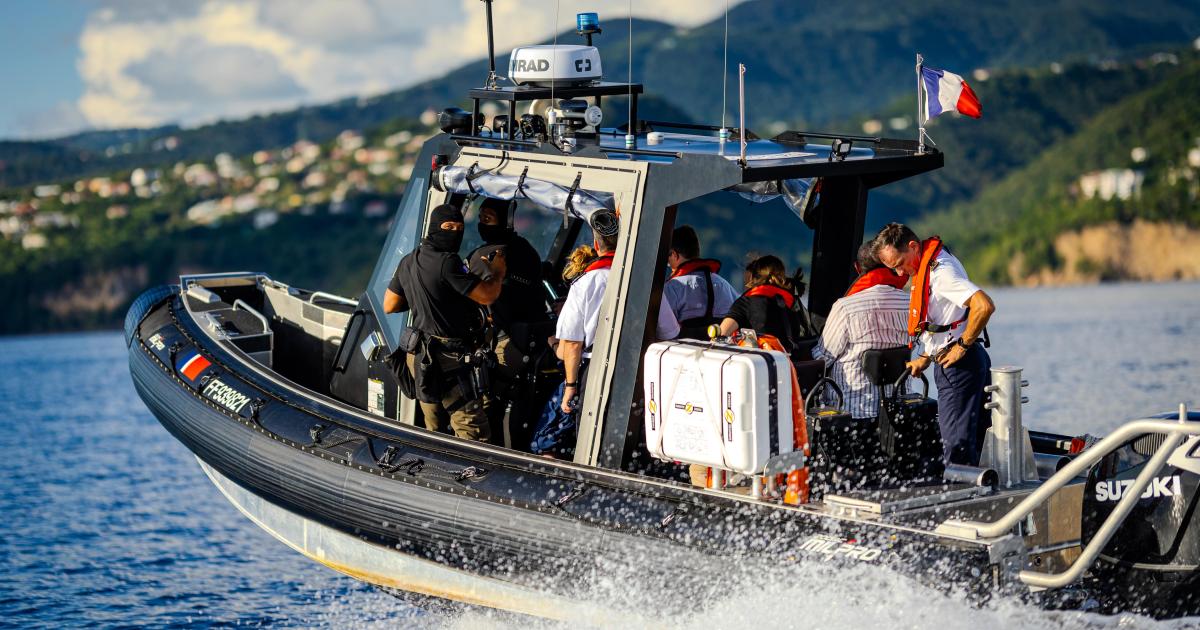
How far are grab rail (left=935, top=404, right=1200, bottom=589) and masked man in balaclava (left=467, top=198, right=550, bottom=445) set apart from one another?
2257 millimetres

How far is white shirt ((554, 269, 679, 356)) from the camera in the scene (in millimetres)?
5781

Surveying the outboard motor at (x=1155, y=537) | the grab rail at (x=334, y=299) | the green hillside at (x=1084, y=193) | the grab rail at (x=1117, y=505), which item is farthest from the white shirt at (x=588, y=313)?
the green hillside at (x=1084, y=193)

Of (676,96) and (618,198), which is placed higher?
(676,96)

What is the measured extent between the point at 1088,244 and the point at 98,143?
8002cm

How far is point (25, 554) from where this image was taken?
10.1 m

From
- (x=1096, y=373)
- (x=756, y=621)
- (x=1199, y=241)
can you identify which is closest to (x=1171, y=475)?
(x=756, y=621)

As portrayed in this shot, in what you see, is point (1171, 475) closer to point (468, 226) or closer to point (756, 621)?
point (756, 621)

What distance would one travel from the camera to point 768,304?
5871 millimetres

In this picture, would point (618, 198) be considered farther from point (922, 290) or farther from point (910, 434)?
point (910, 434)

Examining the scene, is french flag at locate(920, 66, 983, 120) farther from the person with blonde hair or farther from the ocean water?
the ocean water

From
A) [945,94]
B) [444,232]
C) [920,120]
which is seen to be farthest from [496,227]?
[945,94]

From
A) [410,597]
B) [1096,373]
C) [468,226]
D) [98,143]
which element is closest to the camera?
[410,597]

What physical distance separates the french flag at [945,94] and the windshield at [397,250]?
2.41m

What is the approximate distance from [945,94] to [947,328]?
1.14 metres
